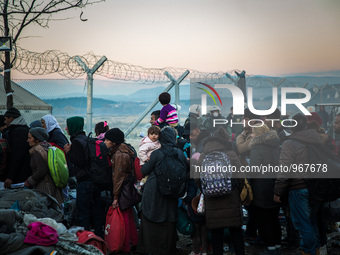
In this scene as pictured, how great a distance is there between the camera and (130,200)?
5.52 meters

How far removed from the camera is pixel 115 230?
214 inches

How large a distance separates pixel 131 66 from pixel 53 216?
4373 mm

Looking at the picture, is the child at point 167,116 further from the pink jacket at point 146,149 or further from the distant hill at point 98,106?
the distant hill at point 98,106

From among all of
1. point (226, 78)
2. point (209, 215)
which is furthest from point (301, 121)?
point (226, 78)

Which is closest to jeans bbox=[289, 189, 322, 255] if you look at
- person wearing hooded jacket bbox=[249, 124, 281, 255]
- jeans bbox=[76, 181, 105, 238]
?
person wearing hooded jacket bbox=[249, 124, 281, 255]

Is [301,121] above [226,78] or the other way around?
the other way around

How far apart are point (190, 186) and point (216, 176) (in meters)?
0.86

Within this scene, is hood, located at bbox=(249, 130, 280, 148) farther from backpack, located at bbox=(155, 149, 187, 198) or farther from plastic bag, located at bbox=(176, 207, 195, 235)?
plastic bag, located at bbox=(176, 207, 195, 235)

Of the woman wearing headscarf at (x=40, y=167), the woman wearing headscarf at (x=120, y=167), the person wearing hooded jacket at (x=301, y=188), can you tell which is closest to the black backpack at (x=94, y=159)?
the woman wearing headscarf at (x=120, y=167)

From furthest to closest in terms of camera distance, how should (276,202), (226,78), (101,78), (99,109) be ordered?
1. (226,78)
2. (99,109)
3. (101,78)
4. (276,202)

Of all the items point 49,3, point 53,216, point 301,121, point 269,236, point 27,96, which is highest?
point 49,3

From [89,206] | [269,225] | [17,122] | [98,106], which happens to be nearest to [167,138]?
[89,206]

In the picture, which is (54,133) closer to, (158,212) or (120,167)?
(120,167)

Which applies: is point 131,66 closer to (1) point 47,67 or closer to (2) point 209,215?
(1) point 47,67
